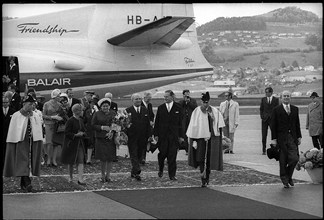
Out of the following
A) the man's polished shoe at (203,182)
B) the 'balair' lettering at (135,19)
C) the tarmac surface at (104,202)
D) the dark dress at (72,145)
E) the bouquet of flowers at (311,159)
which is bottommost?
the tarmac surface at (104,202)

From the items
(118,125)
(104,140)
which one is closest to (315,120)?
(118,125)

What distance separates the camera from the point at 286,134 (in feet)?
41.1

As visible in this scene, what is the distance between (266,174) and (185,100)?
4.44 meters

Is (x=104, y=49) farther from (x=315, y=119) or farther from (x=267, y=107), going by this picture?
(x=315, y=119)

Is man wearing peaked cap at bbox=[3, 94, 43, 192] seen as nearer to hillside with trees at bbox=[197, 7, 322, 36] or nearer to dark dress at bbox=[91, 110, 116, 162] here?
dark dress at bbox=[91, 110, 116, 162]

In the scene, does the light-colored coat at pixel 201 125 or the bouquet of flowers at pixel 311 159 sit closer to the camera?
the bouquet of flowers at pixel 311 159

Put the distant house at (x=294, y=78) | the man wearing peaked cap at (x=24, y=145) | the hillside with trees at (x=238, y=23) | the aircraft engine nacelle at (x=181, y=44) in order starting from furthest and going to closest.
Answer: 1. the distant house at (x=294, y=78)
2. the aircraft engine nacelle at (x=181, y=44)
3. the hillside with trees at (x=238, y=23)
4. the man wearing peaked cap at (x=24, y=145)

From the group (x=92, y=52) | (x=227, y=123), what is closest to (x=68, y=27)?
(x=92, y=52)

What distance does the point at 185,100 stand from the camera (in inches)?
722

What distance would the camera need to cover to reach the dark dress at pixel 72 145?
13.1 meters

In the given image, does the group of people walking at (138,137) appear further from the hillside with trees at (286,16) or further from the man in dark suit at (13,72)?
the hillside with trees at (286,16)

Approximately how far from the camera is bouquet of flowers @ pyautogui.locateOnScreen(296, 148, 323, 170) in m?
12.9

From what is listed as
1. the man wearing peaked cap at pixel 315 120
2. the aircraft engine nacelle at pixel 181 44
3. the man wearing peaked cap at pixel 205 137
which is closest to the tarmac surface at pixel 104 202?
the man wearing peaked cap at pixel 205 137

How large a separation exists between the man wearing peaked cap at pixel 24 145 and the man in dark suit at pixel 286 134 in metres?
3.96
